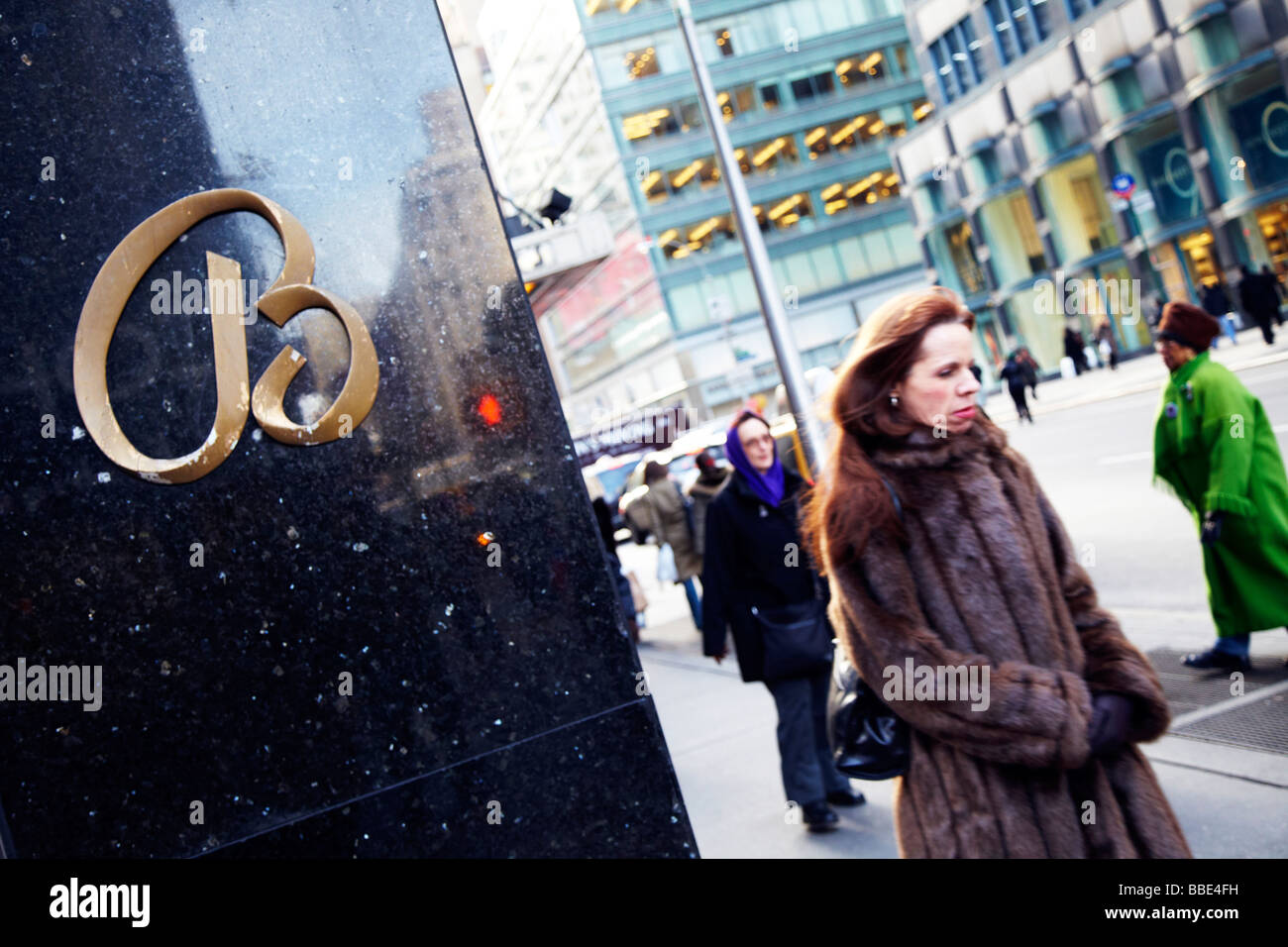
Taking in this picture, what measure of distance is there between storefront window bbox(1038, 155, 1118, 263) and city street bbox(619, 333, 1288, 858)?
21.1 meters

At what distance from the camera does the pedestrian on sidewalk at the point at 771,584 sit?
17.9 feet

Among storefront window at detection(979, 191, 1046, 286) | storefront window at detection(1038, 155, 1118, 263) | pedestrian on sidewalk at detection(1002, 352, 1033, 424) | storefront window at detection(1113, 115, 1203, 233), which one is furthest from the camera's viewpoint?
storefront window at detection(979, 191, 1046, 286)

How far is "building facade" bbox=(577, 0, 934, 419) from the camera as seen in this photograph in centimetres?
5422

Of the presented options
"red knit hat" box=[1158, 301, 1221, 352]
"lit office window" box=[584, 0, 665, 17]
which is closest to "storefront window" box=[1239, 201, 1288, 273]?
"red knit hat" box=[1158, 301, 1221, 352]

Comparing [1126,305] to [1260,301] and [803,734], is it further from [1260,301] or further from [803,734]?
[803,734]

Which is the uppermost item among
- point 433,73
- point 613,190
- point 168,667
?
point 613,190

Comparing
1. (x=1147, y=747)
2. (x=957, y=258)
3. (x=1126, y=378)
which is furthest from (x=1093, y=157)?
(x=1147, y=747)

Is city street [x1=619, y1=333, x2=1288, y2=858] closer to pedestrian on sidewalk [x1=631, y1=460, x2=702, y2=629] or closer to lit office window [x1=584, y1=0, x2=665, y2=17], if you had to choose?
pedestrian on sidewalk [x1=631, y1=460, x2=702, y2=629]

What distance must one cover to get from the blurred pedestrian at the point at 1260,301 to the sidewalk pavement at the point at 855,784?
55.1ft

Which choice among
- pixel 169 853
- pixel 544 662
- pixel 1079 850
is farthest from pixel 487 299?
pixel 1079 850

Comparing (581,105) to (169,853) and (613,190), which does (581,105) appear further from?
(169,853)

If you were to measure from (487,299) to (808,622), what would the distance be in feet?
11.1

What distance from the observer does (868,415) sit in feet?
9.00
